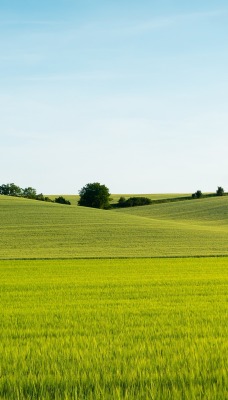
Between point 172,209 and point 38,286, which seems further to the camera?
point 172,209

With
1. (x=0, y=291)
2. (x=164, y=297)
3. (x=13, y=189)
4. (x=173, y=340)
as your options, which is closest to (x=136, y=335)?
(x=173, y=340)

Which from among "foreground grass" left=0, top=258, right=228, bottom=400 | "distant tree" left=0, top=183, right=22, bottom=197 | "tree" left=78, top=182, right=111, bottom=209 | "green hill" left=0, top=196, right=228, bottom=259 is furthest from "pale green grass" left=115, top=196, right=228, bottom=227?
"foreground grass" left=0, top=258, right=228, bottom=400

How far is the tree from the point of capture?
10706 cm

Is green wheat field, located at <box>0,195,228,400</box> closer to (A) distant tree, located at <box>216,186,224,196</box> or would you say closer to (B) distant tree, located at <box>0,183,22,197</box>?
(A) distant tree, located at <box>216,186,224,196</box>

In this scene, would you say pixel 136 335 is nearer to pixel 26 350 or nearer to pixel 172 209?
pixel 26 350

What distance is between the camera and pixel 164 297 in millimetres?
15570

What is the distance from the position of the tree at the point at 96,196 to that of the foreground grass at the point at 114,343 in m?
88.4

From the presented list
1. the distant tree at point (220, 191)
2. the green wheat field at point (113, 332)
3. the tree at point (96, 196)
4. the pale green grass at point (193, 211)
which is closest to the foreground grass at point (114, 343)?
the green wheat field at point (113, 332)

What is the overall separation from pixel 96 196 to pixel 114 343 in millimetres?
98865

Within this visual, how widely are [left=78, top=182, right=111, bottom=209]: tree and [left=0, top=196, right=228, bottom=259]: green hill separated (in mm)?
31995

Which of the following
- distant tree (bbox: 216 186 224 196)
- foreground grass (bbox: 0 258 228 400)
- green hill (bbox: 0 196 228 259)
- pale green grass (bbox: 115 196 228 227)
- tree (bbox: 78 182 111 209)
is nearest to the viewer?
foreground grass (bbox: 0 258 228 400)

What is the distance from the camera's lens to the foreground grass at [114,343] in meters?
5.83

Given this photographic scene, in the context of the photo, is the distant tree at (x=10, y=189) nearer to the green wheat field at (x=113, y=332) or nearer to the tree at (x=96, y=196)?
the tree at (x=96, y=196)

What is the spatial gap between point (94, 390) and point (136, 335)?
3.31 metres
